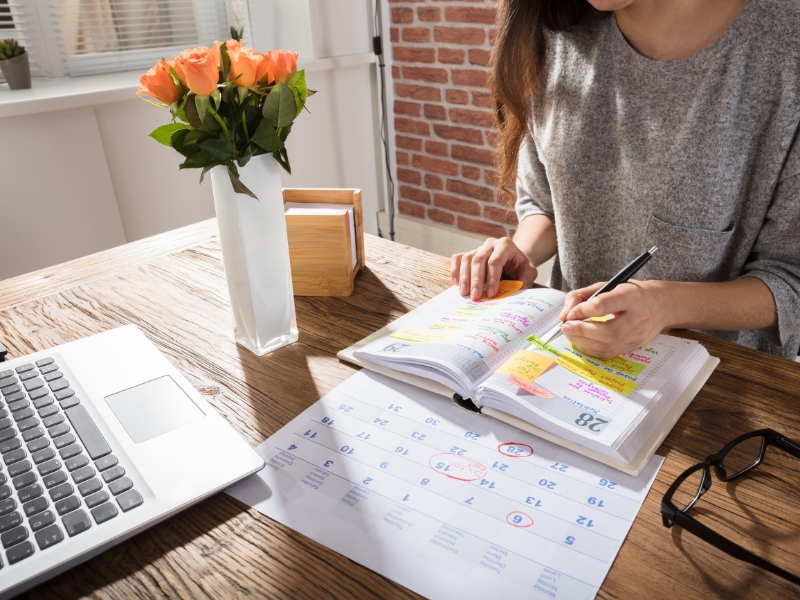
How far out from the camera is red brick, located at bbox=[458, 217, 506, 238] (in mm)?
2447

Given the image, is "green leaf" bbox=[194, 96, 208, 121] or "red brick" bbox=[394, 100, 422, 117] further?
"red brick" bbox=[394, 100, 422, 117]

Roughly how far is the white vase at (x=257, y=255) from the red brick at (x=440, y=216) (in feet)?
6.07

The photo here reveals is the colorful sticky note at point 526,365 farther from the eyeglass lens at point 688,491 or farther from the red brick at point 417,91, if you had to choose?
the red brick at point 417,91

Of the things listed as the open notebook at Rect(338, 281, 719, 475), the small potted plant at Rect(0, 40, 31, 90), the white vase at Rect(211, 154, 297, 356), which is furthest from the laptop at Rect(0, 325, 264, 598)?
the small potted plant at Rect(0, 40, 31, 90)

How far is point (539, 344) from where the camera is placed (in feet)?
2.43

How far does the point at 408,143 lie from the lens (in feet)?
8.57

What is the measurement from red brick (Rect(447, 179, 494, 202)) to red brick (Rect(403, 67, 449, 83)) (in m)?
0.40

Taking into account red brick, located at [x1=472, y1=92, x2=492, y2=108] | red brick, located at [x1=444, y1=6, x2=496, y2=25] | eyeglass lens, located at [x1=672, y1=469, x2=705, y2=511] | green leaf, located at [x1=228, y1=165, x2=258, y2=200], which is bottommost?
eyeglass lens, located at [x1=672, y1=469, x2=705, y2=511]

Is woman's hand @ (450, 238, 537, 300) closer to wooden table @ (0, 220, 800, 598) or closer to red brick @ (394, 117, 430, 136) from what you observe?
wooden table @ (0, 220, 800, 598)

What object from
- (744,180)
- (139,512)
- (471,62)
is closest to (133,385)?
(139,512)

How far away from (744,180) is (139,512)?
3.01 ft

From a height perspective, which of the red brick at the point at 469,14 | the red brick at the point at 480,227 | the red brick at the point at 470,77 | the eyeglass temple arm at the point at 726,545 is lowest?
the red brick at the point at 480,227

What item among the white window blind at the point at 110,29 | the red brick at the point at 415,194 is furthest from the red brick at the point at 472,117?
the white window blind at the point at 110,29

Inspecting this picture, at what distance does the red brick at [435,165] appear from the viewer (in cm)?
249
